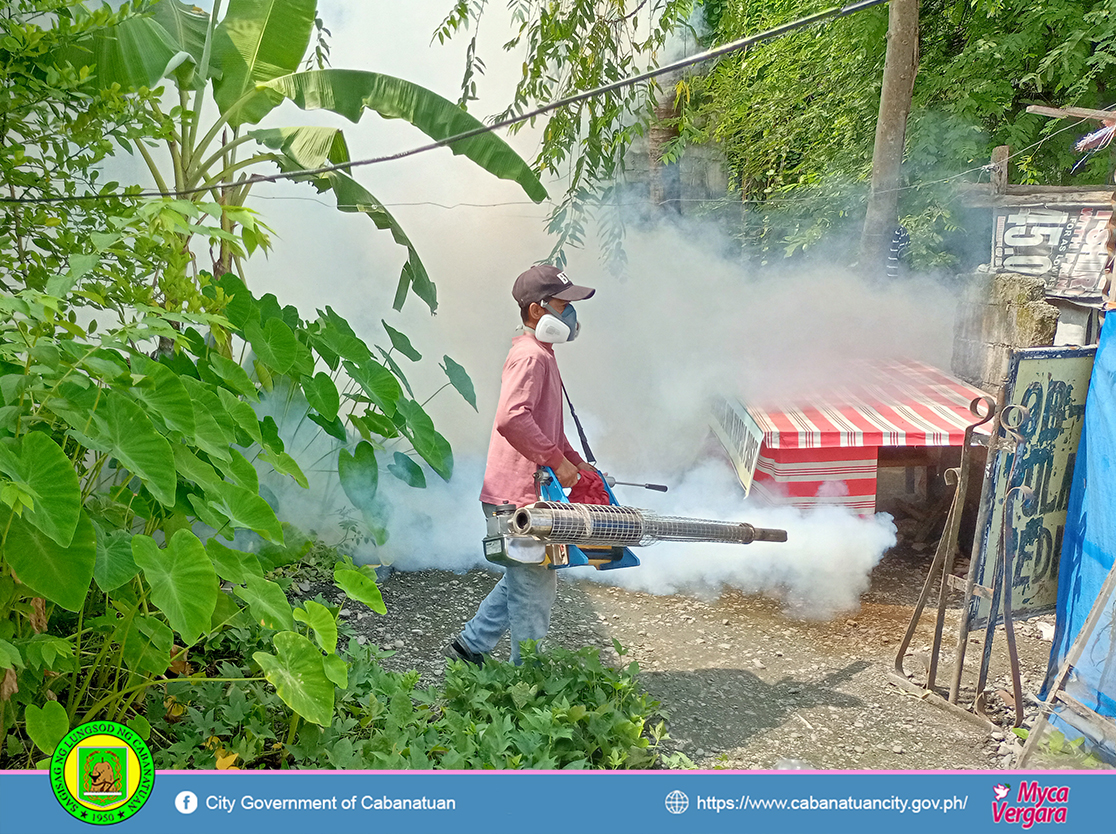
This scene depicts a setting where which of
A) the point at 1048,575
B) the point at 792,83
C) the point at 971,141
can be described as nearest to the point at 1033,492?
the point at 1048,575

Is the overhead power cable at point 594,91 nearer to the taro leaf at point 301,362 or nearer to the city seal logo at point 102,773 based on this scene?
the taro leaf at point 301,362

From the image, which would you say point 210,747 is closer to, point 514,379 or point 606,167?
point 514,379

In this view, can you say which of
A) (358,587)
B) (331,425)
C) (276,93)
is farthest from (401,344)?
(358,587)

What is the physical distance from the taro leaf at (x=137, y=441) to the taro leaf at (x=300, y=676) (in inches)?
22.0

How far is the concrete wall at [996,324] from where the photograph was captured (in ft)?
17.9

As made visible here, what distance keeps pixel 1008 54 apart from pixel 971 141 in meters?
0.70

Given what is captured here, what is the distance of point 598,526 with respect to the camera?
3.03 metres

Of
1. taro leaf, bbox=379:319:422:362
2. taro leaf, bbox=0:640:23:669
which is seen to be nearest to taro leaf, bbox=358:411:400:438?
taro leaf, bbox=379:319:422:362

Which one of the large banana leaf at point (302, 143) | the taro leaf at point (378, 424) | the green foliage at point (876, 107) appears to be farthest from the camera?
the green foliage at point (876, 107)

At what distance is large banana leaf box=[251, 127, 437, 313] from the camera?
3876 millimetres
